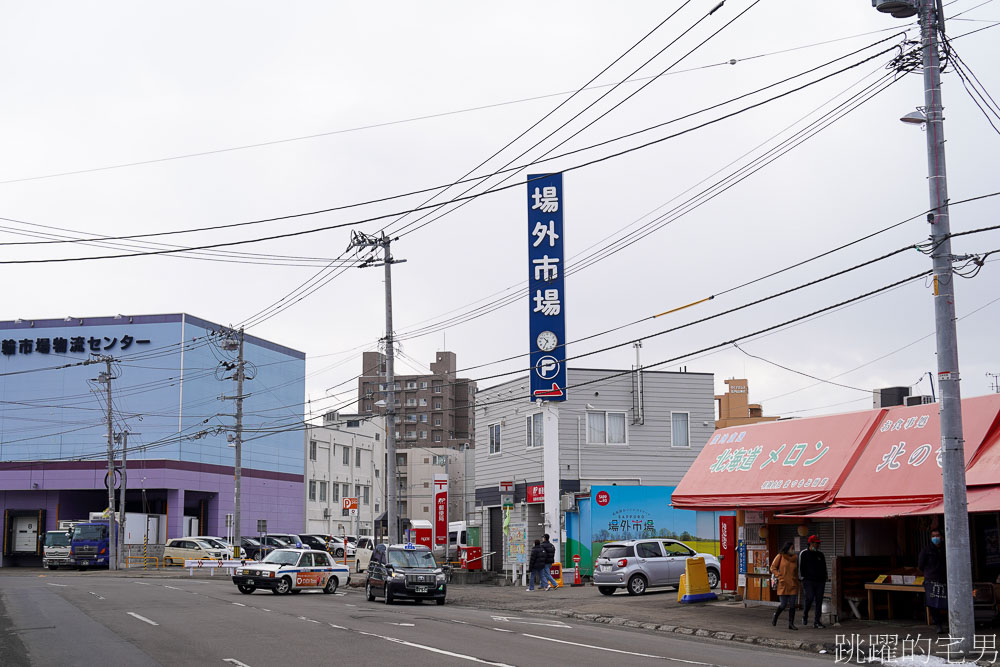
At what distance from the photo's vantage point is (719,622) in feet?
72.5

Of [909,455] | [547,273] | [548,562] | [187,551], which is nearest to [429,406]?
[187,551]

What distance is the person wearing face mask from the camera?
59.6 feet

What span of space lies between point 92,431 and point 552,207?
4214cm

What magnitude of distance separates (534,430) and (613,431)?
10.2ft

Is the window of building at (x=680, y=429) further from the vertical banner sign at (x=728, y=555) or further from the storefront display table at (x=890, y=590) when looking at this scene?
the storefront display table at (x=890, y=590)

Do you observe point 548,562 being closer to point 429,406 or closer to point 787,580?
point 787,580

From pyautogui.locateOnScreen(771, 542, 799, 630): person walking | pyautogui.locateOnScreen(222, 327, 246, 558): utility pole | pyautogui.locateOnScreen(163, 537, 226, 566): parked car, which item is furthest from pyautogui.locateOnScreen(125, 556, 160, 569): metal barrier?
pyautogui.locateOnScreen(771, 542, 799, 630): person walking

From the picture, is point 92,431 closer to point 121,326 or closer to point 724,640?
point 121,326

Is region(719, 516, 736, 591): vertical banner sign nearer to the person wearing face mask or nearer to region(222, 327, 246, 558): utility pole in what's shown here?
the person wearing face mask

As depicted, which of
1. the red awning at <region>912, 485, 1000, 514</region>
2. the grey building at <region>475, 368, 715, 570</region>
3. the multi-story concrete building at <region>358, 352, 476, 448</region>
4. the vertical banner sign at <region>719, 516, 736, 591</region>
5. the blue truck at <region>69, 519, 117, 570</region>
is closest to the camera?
the red awning at <region>912, 485, 1000, 514</region>

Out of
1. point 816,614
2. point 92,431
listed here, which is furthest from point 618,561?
point 92,431

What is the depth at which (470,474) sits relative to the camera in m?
89.9

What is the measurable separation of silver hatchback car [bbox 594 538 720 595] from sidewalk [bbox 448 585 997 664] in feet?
1.43

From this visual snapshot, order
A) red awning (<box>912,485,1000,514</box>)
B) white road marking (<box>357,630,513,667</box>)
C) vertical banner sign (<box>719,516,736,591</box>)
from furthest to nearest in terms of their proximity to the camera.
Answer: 1. vertical banner sign (<box>719,516,736,591</box>)
2. red awning (<box>912,485,1000,514</box>)
3. white road marking (<box>357,630,513,667</box>)
